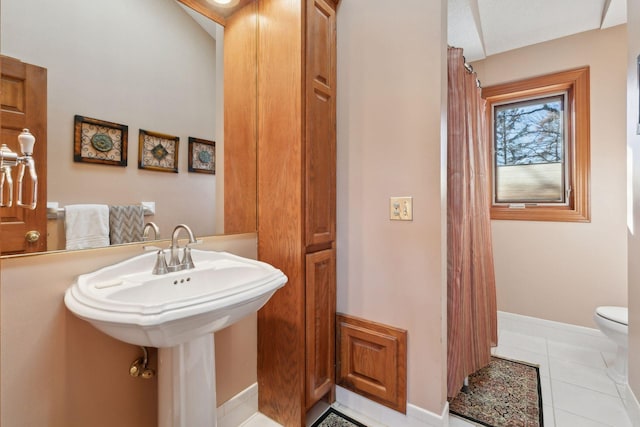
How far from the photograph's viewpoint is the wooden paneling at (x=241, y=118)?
4.99 feet

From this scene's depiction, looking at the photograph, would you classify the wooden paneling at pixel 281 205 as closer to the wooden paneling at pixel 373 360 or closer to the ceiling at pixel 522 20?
the wooden paneling at pixel 373 360

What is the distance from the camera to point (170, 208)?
4.23 feet

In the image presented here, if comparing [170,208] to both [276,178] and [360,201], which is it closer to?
[276,178]

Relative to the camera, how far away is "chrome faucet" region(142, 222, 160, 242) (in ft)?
3.87

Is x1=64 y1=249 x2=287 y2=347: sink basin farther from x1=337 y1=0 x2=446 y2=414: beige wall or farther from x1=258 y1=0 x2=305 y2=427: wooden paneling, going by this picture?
x1=337 y1=0 x2=446 y2=414: beige wall

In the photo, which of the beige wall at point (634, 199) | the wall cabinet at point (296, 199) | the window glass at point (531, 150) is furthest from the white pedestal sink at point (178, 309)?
the window glass at point (531, 150)

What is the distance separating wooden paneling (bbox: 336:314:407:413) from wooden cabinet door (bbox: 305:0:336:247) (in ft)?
1.72

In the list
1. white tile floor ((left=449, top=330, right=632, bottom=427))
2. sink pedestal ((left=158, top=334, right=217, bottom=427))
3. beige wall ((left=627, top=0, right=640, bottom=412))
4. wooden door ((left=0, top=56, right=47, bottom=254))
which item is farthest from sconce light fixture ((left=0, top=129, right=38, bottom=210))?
beige wall ((left=627, top=0, right=640, bottom=412))

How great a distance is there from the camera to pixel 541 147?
8.13 ft

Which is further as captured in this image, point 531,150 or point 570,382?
point 531,150

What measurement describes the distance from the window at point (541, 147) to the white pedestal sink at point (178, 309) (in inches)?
97.5

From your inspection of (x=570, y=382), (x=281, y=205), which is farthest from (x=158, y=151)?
(x=570, y=382)

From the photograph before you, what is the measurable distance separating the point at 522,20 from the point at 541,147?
1.04 metres

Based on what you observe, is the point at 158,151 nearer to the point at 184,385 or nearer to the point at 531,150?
the point at 184,385
